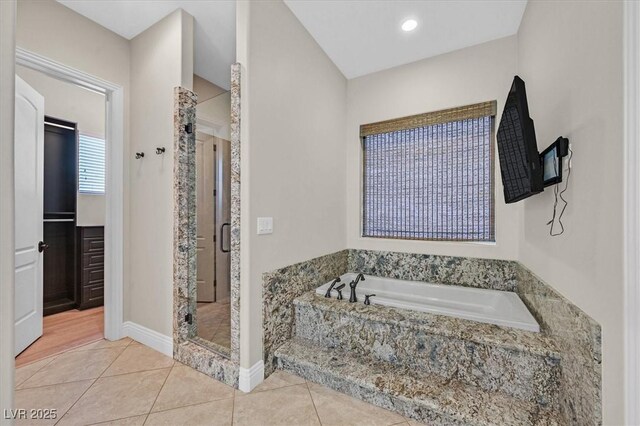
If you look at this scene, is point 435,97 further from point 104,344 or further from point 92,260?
point 92,260

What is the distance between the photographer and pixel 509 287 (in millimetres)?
2363

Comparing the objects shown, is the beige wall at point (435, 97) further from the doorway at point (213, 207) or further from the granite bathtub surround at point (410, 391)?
the doorway at point (213, 207)

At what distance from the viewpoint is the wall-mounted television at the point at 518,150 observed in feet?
4.67

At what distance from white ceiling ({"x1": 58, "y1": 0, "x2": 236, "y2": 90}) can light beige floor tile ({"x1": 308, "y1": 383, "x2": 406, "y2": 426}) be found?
3.02m

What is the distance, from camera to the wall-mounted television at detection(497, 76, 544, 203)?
1423 millimetres

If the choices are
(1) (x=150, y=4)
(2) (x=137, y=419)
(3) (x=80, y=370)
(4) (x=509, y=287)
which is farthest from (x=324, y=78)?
(3) (x=80, y=370)

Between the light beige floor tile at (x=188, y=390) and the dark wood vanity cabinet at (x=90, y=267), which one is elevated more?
the dark wood vanity cabinet at (x=90, y=267)

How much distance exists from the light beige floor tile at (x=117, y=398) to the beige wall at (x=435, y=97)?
2.18 m

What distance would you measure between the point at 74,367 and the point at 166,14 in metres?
2.94

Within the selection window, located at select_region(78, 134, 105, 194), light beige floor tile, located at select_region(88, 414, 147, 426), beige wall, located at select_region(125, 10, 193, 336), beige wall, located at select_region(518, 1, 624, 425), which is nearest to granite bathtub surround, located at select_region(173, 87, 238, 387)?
beige wall, located at select_region(125, 10, 193, 336)

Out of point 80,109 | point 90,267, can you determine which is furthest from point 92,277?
point 80,109

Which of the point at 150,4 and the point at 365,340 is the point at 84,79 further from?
the point at 365,340

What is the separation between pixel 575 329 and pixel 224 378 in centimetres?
203

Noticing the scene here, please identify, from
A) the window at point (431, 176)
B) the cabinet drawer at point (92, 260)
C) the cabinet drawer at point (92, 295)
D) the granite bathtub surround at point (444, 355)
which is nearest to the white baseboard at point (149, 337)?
the granite bathtub surround at point (444, 355)
